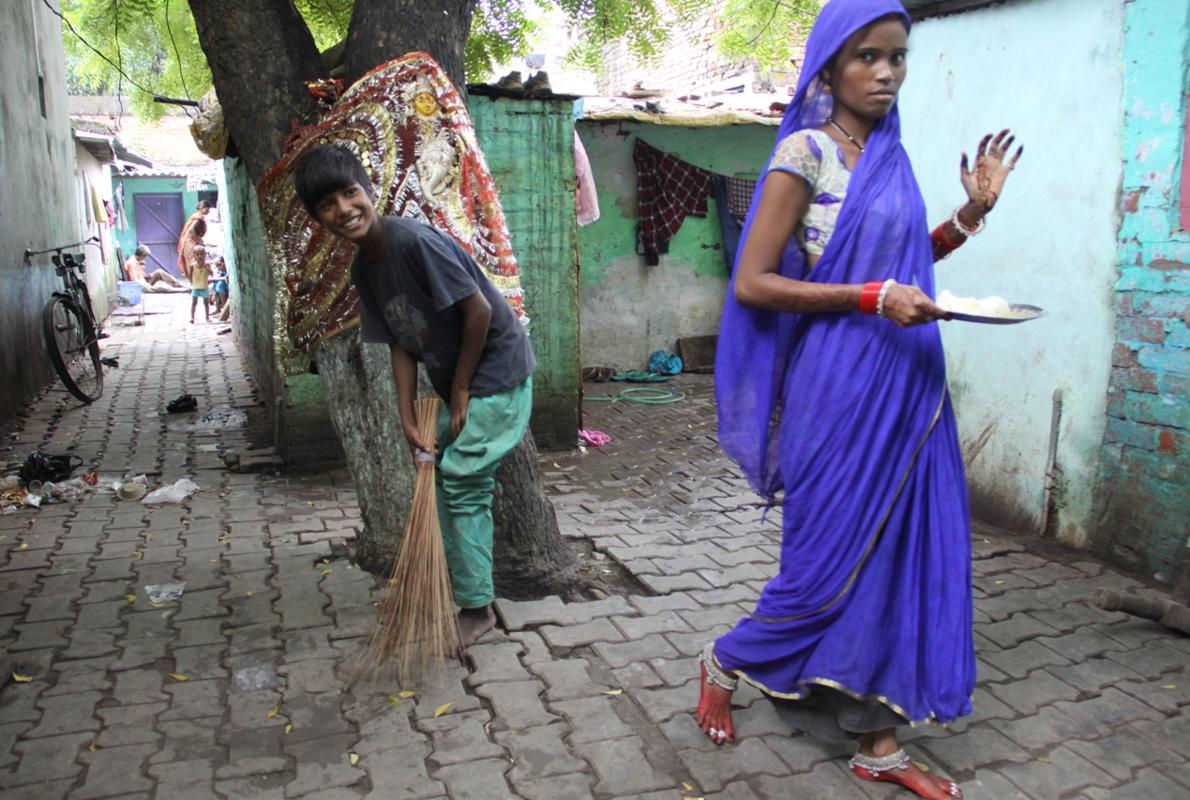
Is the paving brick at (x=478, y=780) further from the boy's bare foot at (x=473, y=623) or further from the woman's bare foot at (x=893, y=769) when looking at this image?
the woman's bare foot at (x=893, y=769)

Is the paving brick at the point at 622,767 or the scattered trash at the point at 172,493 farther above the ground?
the paving brick at the point at 622,767

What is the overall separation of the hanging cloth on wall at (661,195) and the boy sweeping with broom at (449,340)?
6.65m

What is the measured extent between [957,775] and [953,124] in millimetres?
3602

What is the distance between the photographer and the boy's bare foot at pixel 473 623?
3.22 meters

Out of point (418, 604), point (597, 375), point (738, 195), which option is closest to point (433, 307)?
point (418, 604)

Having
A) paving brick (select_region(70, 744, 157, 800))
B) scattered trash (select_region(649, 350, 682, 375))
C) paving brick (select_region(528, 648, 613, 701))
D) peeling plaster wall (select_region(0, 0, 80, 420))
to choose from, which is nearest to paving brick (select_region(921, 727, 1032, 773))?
paving brick (select_region(528, 648, 613, 701))

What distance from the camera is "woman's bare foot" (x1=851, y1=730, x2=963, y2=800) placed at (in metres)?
2.36

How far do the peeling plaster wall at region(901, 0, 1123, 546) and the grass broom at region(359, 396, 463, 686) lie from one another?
119 inches

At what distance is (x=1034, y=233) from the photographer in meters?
4.46

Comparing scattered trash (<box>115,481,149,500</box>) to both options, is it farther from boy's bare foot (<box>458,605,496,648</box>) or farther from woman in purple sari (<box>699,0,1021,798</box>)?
woman in purple sari (<box>699,0,1021,798</box>)

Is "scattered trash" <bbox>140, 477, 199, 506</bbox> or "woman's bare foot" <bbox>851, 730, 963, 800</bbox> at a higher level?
"woman's bare foot" <bbox>851, 730, 963, 800</bbox>

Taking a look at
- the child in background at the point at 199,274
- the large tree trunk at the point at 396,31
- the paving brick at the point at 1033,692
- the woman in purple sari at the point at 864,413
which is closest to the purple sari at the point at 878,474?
the woman in purple sari at the point at 864,413

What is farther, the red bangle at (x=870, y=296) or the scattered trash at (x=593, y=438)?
the scattered trash at (x=593, y=438)

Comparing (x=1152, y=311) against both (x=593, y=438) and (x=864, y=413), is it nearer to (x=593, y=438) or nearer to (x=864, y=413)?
(x=864, y=413)
